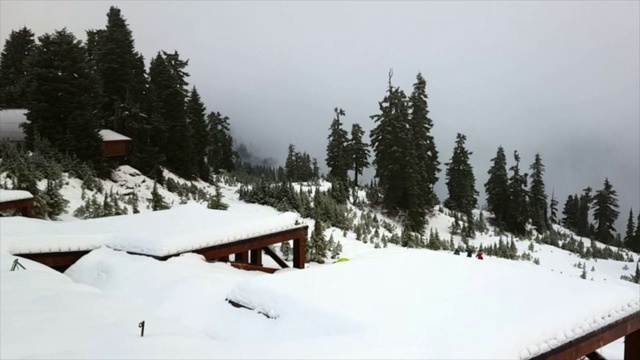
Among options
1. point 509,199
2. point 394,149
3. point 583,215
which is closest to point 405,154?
point 394,149

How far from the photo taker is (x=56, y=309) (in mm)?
6004

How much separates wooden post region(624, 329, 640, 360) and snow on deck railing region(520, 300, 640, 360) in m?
0.79

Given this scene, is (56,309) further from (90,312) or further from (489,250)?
(489,250)

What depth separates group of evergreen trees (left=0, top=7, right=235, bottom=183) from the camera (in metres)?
22.8

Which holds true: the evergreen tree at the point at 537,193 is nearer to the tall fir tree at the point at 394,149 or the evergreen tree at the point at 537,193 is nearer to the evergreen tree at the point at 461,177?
the evergreen tree at the point at 461,177

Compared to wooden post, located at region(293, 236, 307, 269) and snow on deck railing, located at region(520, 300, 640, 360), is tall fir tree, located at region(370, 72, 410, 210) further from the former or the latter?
snow on deck railing, located at region(520, 300, 640, 360)

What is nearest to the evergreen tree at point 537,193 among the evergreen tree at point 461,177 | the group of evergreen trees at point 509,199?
the group of evergreen trees at point 509,199

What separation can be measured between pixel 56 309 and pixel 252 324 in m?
2.98

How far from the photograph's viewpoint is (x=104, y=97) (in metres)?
30.1

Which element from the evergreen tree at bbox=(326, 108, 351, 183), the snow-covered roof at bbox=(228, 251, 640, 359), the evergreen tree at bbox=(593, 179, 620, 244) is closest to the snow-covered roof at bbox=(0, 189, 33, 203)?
the snow-covered roof at bbox=(228, 251, 640, 359)

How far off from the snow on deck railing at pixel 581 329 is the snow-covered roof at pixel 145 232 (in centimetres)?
722

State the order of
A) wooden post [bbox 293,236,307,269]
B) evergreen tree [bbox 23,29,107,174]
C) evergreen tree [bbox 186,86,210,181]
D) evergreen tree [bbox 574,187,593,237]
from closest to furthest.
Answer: wooden post [bbox 293,236,307,269], evergreen tree [bbox 23,29,107,174], evergreen tree [bbox 186,86,210,181], evergreen tree [bbox 574,187,593,237]

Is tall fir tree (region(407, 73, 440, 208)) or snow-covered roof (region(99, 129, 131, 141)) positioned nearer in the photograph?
snow-covered roof (region(99, 129, 131, 141))

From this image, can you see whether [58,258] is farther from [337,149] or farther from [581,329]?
[337,149]
